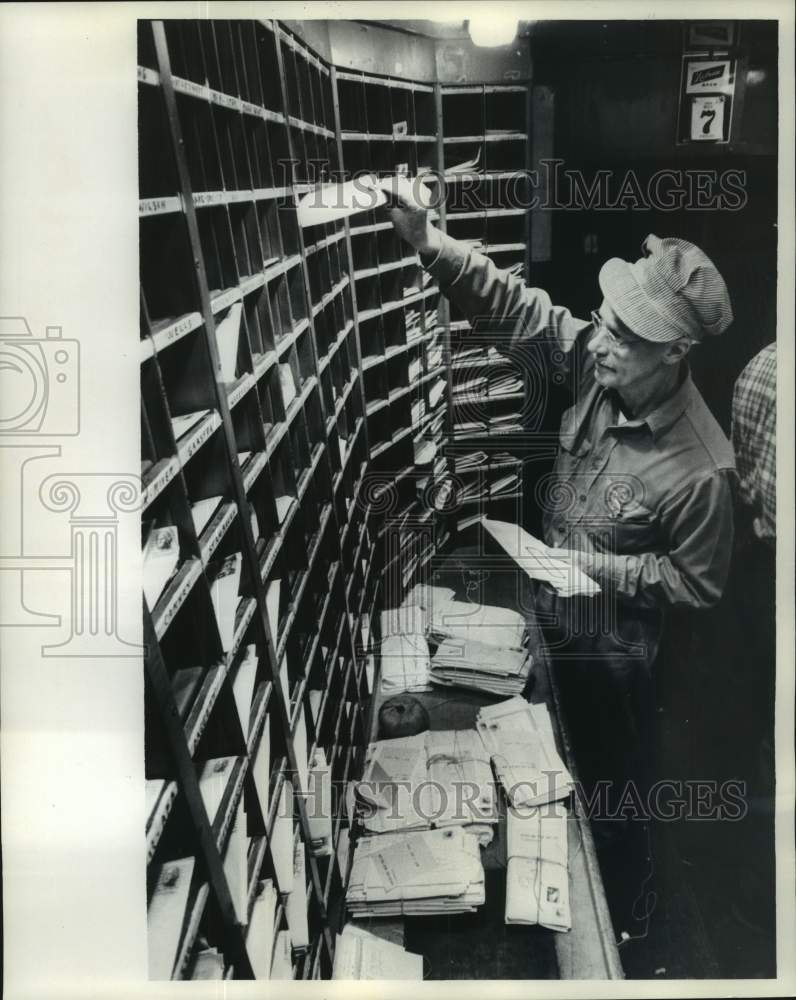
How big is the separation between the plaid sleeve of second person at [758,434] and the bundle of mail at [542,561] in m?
0.41

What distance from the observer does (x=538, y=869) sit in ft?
6.23

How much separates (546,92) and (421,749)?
1515 mm

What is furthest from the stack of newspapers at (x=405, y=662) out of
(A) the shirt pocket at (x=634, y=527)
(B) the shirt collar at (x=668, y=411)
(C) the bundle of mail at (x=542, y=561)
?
(B) the shirt collar at (x=668, y=411)

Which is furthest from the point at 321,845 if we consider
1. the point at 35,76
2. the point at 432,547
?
the point at 35,76

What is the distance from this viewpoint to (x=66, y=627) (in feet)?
5.10

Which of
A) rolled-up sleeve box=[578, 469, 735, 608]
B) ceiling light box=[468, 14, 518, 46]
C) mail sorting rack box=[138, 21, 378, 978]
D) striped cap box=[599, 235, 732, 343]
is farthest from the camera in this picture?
rolled-up sleeve box=[578, 469, 735, 608]

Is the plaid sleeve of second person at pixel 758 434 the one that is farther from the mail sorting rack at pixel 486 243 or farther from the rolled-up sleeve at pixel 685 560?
the mail sorting rack at pixel 486 243

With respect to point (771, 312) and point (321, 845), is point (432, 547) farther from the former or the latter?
point (771, 312)

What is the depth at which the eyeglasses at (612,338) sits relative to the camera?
5.75 feet

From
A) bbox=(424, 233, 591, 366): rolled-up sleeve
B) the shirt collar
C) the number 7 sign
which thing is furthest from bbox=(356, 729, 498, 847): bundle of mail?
the number 7 sign

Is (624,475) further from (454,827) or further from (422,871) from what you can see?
(422,871)

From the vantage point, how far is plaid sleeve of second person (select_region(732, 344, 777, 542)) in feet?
5.76

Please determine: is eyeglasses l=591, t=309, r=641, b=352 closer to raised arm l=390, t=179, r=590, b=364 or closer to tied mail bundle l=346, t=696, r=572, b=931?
raised arm l=390, t=179, r=590, b=364

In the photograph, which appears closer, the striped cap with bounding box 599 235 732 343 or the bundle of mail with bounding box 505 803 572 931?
the striped cap with bounding box 599 235 732 343
